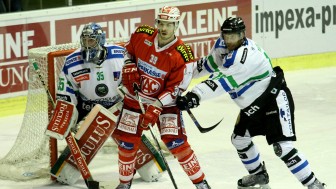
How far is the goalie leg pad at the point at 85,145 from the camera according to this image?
693 cm

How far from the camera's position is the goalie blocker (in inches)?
273

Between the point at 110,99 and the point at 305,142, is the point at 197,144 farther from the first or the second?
the point at 110,99

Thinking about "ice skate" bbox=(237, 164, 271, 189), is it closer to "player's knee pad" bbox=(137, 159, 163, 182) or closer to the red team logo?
"player's knee pad" bbox=(137, 159, 163, 182)

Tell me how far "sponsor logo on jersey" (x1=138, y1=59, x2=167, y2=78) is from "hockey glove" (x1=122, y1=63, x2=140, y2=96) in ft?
0.14

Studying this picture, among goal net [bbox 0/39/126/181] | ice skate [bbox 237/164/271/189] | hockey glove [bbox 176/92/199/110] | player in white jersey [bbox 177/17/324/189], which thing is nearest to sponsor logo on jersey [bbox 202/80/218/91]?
player in white jersey [bbox 177/17/324/189]

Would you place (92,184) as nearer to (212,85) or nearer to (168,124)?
(168,124)

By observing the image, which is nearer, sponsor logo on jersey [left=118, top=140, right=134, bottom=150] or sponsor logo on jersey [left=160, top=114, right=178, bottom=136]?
sponsor logo on jersey [left=160, top=114, right=178, bottom=136]

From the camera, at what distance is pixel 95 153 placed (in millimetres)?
7094

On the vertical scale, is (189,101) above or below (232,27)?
below

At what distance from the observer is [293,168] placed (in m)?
6.39

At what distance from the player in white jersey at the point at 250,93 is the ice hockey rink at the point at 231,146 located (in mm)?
539

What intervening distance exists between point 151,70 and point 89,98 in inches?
30.1

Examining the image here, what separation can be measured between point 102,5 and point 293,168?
3.54 meters

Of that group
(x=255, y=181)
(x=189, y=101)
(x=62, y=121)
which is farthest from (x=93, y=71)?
(x=255, y=181)
